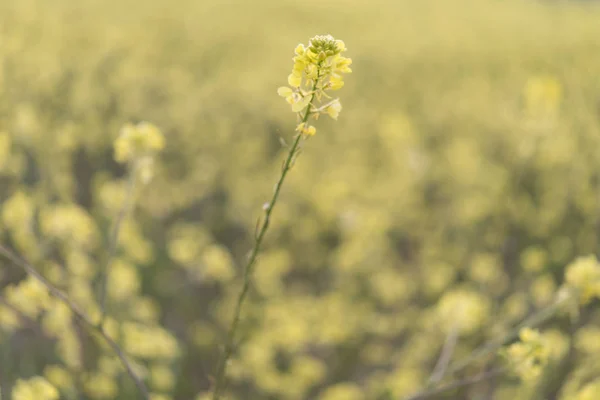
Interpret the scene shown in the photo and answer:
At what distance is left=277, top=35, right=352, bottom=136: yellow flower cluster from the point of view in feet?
4.25

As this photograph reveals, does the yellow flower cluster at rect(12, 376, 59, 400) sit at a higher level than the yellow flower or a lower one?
lower

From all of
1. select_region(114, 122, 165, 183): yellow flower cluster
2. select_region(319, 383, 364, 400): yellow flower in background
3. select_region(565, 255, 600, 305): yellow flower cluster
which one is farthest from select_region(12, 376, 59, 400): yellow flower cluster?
select_region(319, 383, 364, 400): yellow flower in background

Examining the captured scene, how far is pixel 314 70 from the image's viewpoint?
52.7 inches

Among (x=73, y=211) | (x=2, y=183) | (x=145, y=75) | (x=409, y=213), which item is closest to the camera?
(x=73, y=211)

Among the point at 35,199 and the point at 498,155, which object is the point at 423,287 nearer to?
the point at 498,155

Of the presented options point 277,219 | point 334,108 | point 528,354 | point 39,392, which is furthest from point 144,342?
point 334,108

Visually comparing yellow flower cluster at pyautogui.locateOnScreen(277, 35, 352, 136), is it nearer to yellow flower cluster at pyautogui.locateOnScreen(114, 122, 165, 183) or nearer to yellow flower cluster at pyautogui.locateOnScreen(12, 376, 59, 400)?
yellow flower cluster at pyautogui.locateOnScreen(114, 122, 165, 183)

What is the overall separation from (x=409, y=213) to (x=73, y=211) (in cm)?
293

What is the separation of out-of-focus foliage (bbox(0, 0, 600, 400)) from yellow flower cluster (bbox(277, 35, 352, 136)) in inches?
47.7

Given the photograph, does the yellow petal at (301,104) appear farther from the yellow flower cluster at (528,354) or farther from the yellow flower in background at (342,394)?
the yellow flower in background at (342,394)

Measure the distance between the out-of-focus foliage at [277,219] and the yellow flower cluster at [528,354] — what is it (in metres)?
0.32

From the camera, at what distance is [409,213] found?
5.17m

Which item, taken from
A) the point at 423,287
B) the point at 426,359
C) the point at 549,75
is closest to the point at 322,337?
the point at 426,359

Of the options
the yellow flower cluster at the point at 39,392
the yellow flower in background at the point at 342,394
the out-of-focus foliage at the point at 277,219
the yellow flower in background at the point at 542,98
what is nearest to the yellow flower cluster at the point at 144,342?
the out-of-focus foliage at the point at 277,219
